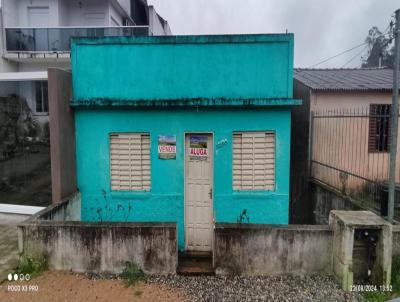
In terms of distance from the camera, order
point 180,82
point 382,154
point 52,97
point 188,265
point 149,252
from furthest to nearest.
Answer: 1. point 382,154
2. point 180,82
3. point 52,97
4. point 188,265
5. point 149,252

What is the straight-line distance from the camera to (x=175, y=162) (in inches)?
234

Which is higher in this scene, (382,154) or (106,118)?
(106,118)

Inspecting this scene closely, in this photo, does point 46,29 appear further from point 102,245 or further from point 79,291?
point 79,291

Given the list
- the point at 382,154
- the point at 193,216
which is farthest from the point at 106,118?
the point at 382,154

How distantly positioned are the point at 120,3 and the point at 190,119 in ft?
40.0

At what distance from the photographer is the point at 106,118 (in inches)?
236

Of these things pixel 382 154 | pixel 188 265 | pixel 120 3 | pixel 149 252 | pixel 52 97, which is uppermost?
pixel 120 3

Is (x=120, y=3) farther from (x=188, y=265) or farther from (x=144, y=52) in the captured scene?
(x=188, y=265)

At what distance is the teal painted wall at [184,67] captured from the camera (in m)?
5.78

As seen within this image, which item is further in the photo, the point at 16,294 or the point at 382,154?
the point at 382,154

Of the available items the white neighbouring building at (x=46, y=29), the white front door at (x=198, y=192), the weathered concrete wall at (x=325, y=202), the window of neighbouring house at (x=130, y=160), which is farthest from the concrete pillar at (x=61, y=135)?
the white neighbouring building at (x=46, y=29)

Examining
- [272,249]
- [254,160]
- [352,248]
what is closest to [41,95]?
[254,160]

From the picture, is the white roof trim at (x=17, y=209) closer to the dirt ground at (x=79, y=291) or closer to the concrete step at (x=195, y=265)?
the dirt ground at (x=79, y=291)

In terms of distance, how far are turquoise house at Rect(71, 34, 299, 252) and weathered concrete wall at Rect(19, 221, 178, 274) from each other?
4.67ft
